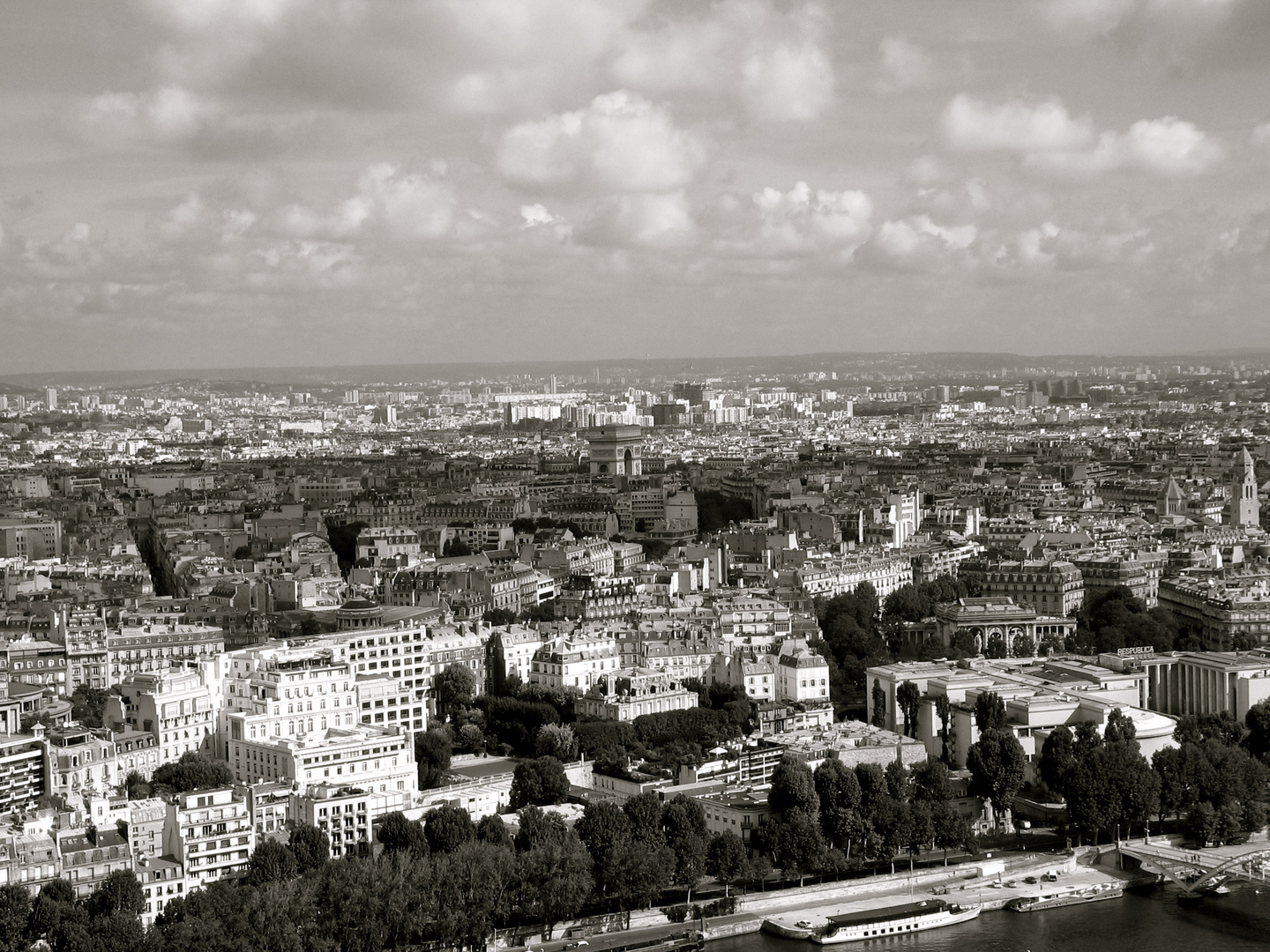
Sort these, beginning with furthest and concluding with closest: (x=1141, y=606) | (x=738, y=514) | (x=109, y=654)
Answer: (x=738, y=514) → (x=1141, y=606) → (x=109, y=654)

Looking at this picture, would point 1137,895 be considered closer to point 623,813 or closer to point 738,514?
point 623,813

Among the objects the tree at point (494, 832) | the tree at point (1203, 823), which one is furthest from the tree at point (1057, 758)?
the tree at point (494, 832)

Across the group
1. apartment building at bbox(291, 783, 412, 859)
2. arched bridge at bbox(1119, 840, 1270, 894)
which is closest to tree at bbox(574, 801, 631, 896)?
apartment building at bbox(291, 783, 412, 859)

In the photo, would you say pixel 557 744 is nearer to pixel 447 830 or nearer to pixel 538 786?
pixel 538 786

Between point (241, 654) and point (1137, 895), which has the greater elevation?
point (241, 654)

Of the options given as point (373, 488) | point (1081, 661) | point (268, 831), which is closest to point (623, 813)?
point (268, 831)

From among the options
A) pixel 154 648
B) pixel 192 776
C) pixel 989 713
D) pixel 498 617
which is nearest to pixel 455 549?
pixel 498 617

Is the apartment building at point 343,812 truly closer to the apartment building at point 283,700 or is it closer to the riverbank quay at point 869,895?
the apartment building at point 283,700
